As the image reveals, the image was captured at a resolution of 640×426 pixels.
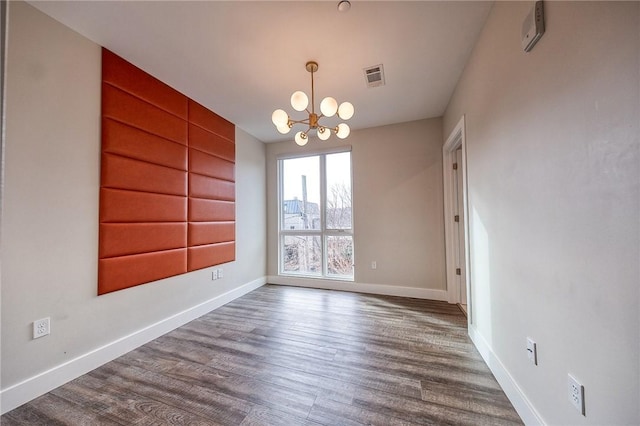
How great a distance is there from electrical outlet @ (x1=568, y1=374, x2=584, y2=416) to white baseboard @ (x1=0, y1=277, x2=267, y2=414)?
3087 mm

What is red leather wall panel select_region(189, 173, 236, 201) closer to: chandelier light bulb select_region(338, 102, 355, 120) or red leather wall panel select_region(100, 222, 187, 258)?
red leather wall panel select_region(100, 222, 187, 258)

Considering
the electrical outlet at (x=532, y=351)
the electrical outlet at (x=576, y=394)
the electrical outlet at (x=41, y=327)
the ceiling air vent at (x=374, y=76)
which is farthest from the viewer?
the ceiling air vent at (x=374, y=76)

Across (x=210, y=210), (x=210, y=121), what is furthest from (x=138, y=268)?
(x=210, y=121)

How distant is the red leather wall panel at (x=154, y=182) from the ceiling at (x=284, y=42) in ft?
0.85

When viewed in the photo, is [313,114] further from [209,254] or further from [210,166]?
[209,254]

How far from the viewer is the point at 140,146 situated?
7.71 feet

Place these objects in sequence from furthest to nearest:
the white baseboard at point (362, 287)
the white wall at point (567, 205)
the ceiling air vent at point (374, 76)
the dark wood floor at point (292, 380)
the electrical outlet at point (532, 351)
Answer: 1. the white baseboard at point (362, 287)
2. the ceiling air vent at point (374, 76)
3. the dark wood floor at point (292, 380)
4. the electrical outlet at point (532, 351)
5. the white wall at point (567, 205)

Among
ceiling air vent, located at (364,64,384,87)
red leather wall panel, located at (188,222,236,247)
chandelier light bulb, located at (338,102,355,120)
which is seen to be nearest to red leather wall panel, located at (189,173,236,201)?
red leather wall panel, located at (188,222,236,247)

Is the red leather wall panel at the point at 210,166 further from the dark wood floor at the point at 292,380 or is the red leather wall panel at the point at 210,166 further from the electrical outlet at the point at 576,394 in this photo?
the electrical outlet at the point at 576,394

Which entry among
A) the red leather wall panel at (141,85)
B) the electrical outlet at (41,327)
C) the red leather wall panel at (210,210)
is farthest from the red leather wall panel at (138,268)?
the red leather wall panel at (141,85)

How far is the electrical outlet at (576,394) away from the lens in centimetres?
101

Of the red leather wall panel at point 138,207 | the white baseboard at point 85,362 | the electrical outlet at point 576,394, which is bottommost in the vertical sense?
the white baseboard at point 85,362

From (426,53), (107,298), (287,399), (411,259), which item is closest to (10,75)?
(107,298)

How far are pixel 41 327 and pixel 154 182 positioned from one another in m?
1.36
